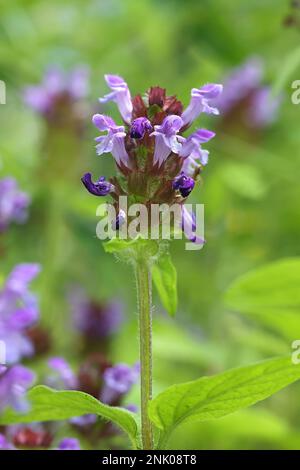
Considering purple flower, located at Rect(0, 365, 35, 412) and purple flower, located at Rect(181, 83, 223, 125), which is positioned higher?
purple flower, located at Rect(181, 83, 223, 125)

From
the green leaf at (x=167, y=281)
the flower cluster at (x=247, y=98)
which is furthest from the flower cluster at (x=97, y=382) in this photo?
the flower cluster at (x=247, y=98)

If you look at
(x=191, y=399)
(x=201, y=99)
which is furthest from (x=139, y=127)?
(x=191, y=399)

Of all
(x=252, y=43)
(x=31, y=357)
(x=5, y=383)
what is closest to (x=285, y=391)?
(x=31, y=357)

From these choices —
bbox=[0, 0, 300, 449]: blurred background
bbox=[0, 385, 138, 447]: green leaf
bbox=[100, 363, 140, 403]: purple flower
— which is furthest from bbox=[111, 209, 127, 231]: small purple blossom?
bbox=[0, 0, 300, 449]: blurred background

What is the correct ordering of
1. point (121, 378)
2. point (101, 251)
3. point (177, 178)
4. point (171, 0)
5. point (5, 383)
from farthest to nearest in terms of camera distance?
point (171, 0), point (101, 251), point (121, 378), point (5, 383), point (177, 178)

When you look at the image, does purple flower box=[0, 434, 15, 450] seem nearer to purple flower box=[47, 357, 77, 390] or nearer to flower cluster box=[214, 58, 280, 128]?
purple flower box=[47, 357, 77, 390]
